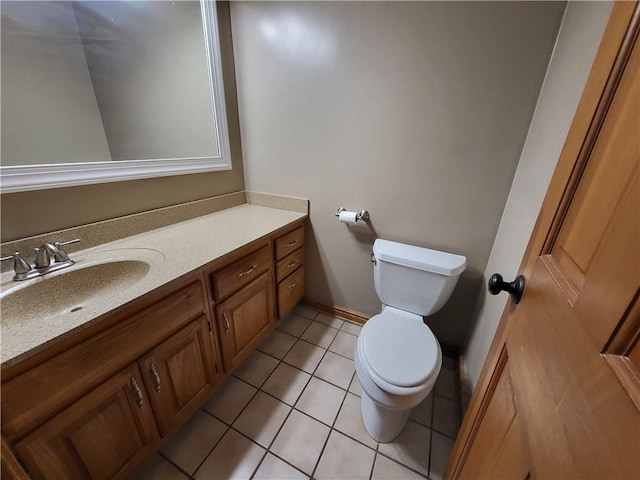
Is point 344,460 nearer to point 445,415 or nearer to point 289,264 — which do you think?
point 445,415

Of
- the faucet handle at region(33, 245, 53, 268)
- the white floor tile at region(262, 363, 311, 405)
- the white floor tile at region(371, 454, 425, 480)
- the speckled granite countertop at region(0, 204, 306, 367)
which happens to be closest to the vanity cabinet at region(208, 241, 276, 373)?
the speckled granite countertop at region(0, 204, 306, 367)

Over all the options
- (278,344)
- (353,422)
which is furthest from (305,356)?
(353,422)

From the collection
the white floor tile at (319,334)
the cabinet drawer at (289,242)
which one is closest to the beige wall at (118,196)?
the cabinet drawer at (289,242)

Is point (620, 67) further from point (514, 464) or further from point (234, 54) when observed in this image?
point (234, 54)

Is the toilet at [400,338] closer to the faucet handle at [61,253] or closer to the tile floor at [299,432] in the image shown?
the tile floor at [299,432]

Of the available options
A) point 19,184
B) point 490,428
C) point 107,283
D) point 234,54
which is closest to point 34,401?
point 107,283

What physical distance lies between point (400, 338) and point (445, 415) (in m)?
0.54

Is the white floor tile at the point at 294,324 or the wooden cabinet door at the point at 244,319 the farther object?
the white floor tile at the point at 294,324

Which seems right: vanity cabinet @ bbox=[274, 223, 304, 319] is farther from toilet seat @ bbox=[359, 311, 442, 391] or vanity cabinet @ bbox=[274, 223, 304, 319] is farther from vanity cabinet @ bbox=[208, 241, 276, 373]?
toilet seat @ bbox=[359, 311, 442, 391]

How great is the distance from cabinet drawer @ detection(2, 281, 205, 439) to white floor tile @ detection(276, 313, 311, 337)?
37.4 inches

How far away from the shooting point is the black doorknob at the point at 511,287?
594 millimetres

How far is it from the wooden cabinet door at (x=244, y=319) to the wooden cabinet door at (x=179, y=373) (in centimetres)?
9

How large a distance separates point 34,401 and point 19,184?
0.78 metres

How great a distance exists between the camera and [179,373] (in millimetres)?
1037
